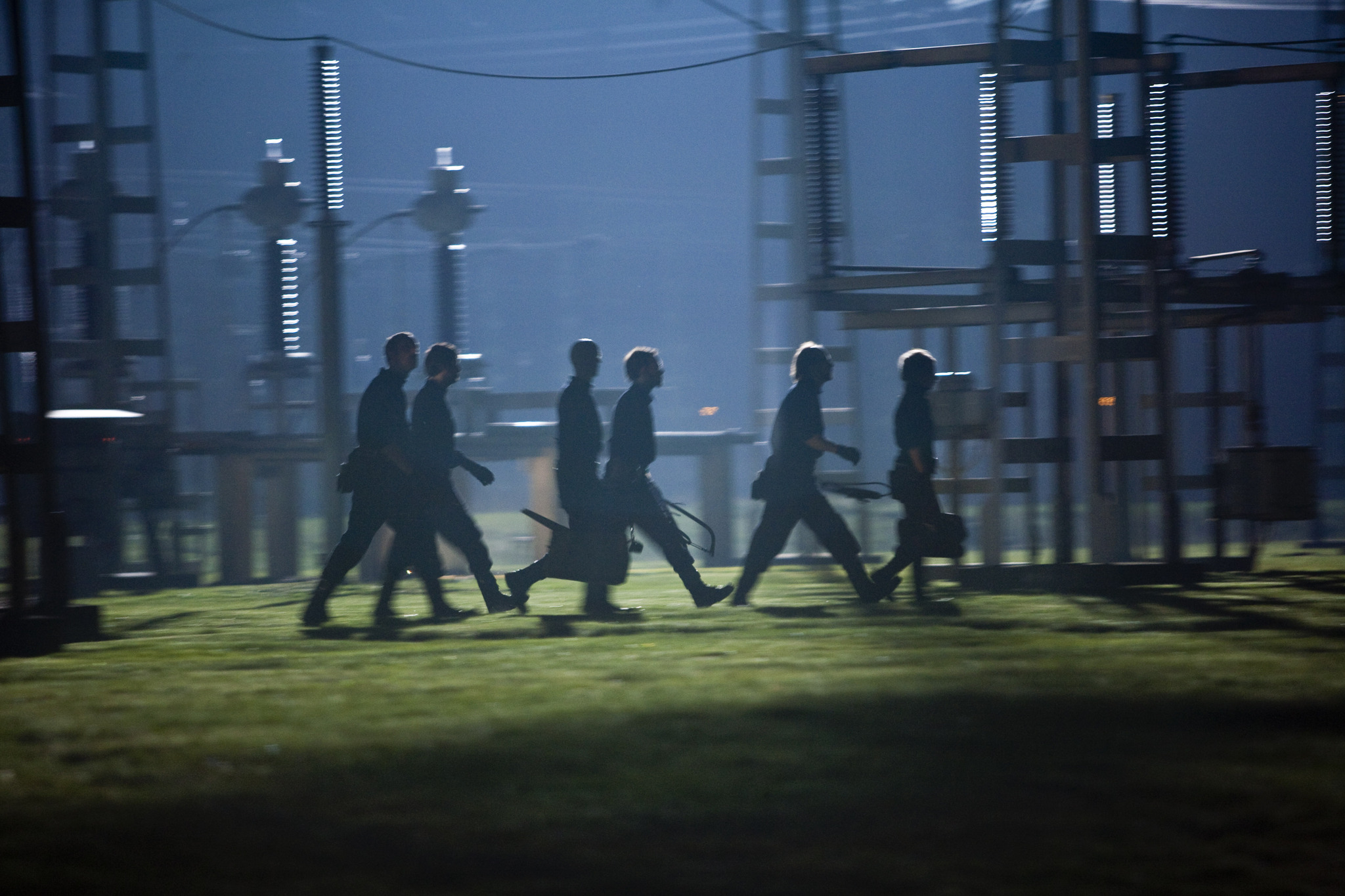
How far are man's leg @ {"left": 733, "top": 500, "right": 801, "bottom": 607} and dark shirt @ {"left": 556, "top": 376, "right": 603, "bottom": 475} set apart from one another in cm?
117

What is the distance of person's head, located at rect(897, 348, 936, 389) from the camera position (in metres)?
8.58

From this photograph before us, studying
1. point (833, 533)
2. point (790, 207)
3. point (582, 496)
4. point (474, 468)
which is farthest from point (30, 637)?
point (790, 207)

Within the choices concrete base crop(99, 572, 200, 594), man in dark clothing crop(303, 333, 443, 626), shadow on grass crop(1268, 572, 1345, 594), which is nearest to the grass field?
man in dark clothing crop(303, 333, 443, 626)

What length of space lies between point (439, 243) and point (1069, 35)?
29.3 ft

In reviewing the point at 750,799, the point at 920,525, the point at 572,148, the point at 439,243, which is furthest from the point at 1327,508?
the point at 572,148

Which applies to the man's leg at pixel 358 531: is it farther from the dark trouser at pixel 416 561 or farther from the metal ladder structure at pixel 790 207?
the metal ladder structure at pixel 790 207

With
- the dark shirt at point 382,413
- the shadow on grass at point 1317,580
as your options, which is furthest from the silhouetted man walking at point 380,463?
the shadow on grass at point 1317,580

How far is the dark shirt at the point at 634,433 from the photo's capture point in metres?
8.49

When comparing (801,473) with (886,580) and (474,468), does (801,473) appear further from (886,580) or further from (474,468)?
(474,468)

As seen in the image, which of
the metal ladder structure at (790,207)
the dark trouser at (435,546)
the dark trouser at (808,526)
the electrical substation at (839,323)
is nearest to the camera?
the dark trouser at (435,546)

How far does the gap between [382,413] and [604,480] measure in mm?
1441

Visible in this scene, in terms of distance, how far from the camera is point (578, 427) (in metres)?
8.52

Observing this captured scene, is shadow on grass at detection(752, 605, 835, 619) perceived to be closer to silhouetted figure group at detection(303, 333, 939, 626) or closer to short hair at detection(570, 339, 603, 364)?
silhouetted figure group at detection(303, 333, 939, 626)

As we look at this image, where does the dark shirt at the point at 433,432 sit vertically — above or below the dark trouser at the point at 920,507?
above
